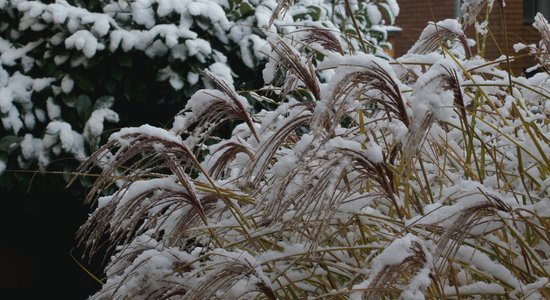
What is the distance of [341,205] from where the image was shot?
1.71 metres

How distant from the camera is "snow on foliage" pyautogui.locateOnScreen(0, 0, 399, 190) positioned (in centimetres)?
392

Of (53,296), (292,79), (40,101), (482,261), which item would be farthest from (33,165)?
(482,261)

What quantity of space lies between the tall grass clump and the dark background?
222 centimetres

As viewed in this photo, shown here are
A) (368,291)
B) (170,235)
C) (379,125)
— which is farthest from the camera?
(379,125)

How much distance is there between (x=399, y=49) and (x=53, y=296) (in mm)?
9784

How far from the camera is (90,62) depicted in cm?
396

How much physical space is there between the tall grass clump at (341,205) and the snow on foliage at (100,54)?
1.72m

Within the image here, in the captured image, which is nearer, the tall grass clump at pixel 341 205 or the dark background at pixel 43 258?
the tall grass clump at pixel 341 205

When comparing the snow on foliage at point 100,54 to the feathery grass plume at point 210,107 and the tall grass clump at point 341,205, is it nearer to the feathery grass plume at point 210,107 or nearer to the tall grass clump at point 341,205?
the tall grass clump at point 341,205

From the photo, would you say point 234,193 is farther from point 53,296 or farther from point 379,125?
point 53,296

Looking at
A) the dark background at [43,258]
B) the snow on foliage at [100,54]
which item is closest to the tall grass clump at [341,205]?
the snow on foliage at [100,54]

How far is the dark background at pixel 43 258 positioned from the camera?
4.34 metres

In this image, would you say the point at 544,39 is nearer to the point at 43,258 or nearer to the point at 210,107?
the point at 210,107

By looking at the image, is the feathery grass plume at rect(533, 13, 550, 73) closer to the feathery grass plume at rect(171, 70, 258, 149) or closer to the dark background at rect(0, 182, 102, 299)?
the feathery grass plume at rect(171, 70, 258, 149)
